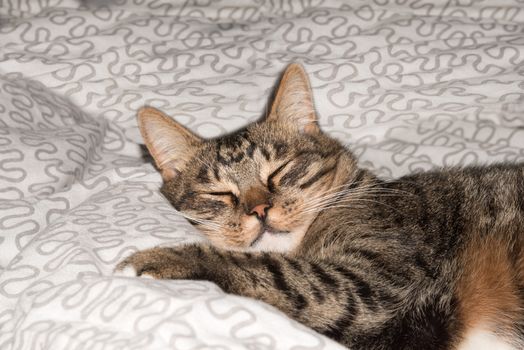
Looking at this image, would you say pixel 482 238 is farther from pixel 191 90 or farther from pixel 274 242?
pixel 191 90

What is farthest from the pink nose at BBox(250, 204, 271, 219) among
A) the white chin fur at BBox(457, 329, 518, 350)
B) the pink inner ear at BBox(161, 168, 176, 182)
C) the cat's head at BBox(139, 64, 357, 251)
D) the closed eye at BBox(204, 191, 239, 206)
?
the white chin fur at BBox(457, 329, 518, 350)

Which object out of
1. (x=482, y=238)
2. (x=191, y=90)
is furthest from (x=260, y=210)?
(x=191, y=90)

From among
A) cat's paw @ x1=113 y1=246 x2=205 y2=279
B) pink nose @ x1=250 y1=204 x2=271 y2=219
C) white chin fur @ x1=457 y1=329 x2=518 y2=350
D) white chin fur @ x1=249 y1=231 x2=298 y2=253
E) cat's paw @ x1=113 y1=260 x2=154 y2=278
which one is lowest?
white chin fur @ x1=457 y1=329 x2=518 y2=350

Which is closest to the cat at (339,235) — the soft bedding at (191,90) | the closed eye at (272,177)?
the closed eye at (272,177)

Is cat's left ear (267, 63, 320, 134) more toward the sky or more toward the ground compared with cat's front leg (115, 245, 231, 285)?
more toward the sky

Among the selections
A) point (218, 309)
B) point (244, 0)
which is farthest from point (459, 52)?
point (218, 309)

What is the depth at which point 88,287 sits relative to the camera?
1.45 m

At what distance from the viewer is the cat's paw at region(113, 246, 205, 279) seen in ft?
5.00

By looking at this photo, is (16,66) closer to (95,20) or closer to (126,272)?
(95,20)

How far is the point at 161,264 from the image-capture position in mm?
1552

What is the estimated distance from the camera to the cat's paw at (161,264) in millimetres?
1524

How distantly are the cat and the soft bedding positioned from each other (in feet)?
0.61

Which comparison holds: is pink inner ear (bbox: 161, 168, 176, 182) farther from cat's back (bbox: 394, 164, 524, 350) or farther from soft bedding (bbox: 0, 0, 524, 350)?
cat's back (bbox: 394, 164, 524, 350)

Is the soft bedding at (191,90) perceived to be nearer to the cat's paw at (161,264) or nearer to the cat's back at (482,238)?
the cat's paw at (161,264)
